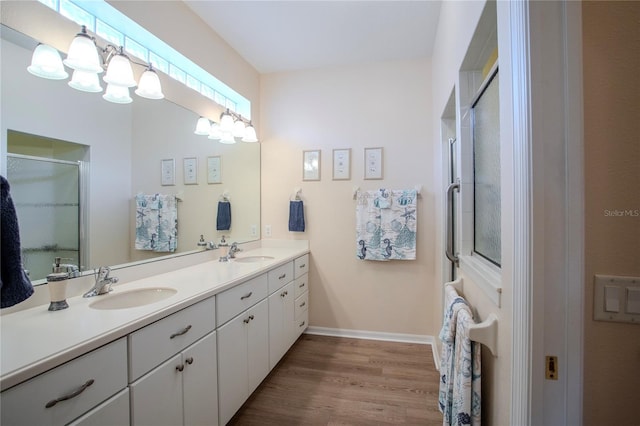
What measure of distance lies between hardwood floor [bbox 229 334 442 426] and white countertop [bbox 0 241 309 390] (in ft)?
3.08

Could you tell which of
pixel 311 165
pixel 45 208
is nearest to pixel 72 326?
pixel 45 208

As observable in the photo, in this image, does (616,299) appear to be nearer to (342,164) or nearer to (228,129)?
(342,164)

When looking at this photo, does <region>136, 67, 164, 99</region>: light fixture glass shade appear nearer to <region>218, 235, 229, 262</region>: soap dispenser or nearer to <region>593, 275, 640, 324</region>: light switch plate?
<region>218, 235, 229, 262</region>: soap dispenser

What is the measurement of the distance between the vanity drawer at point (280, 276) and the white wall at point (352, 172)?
506mm

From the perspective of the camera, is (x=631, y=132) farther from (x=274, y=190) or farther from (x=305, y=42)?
(x=274, y=190)

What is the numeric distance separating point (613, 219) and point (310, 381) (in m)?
2.05

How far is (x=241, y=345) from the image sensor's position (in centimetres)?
161

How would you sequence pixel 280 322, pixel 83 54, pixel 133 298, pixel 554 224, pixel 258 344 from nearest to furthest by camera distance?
pixel 554 224 → pixel 83 54 → pixel 133 298 → pixel 258 344 → pixel 280 322

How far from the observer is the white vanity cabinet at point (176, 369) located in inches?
38.9

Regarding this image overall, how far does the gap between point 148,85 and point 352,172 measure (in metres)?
1.82

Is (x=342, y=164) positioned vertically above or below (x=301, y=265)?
above

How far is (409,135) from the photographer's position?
8.46ft

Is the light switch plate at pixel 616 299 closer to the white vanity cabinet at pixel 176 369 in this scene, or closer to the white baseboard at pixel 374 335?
the white vanity cabinet at pixel 176 369

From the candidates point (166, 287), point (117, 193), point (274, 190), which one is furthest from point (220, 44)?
point (166, 287)
